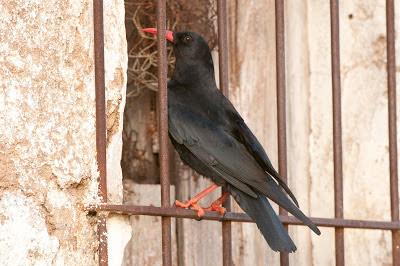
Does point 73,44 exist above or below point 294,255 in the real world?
above

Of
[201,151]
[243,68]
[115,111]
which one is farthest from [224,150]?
[243,68]

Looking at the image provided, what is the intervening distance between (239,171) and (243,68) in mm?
1097

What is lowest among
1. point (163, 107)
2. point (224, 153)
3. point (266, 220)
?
point (266, 220)

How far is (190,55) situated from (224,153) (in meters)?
0.65

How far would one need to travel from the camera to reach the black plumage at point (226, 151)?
342 centimetres

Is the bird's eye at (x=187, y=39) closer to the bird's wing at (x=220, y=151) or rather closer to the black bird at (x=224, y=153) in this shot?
the black bird at (x=224, y=153)

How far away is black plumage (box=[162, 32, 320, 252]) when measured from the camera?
3.42m

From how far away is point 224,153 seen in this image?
358cm

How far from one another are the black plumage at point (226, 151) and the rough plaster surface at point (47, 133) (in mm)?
438

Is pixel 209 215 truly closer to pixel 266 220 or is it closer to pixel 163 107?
pixel 266 220

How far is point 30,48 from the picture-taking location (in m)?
3.02

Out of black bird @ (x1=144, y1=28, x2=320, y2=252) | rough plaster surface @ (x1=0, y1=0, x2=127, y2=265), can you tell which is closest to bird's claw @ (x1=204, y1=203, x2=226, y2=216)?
black bird @ (x1=144, y1=28, x2=320, y2=252)

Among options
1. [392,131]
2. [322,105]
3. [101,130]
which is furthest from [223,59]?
[322,105]

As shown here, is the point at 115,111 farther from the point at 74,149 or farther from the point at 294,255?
the point at 294,255
